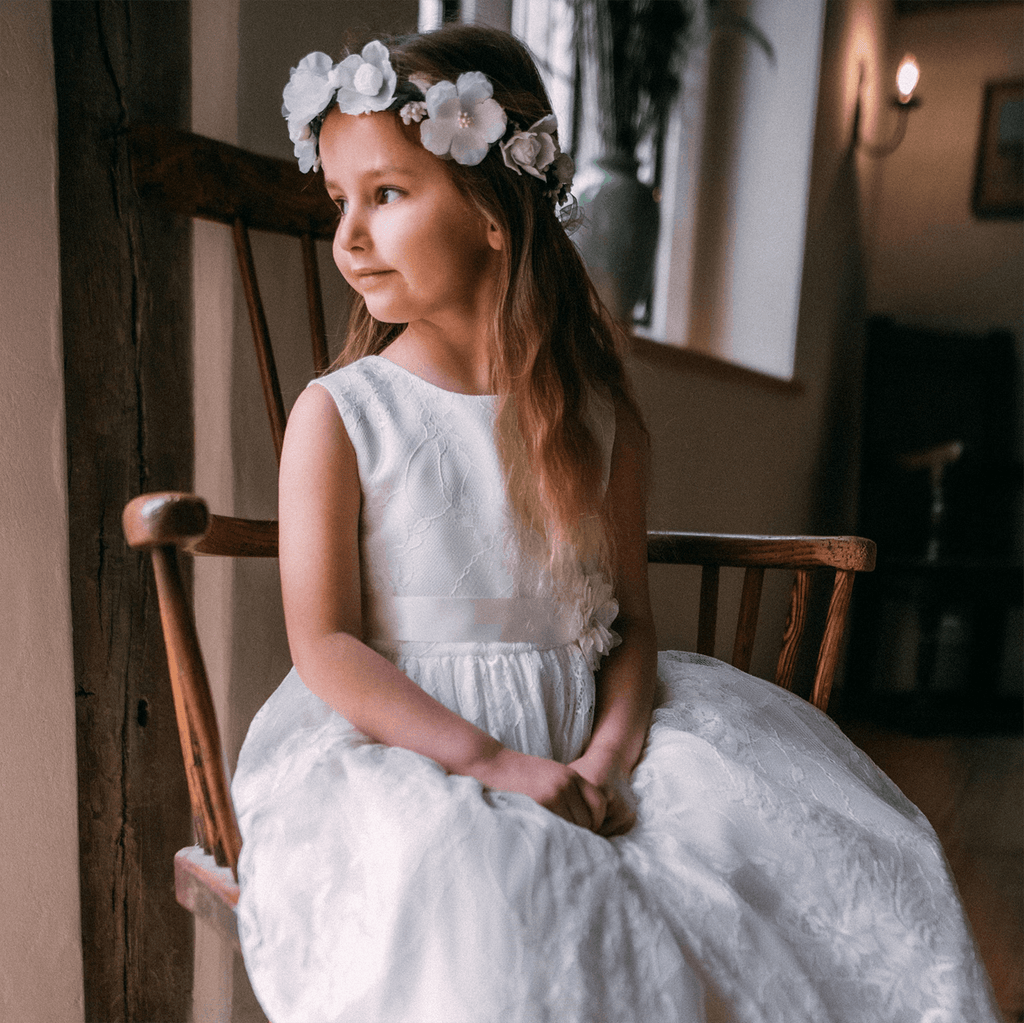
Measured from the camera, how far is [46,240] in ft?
2.92

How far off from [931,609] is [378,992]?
2.63 m

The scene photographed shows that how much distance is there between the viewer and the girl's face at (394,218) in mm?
743

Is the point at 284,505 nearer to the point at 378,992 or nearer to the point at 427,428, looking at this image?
the point at 427,428

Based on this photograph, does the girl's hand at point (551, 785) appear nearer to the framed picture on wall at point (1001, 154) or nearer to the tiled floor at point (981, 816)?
the tiled floor at point (981, 816)

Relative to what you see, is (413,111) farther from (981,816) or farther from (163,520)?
(981,816)

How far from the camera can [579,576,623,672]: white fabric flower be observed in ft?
2.74

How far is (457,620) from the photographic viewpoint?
77 cm

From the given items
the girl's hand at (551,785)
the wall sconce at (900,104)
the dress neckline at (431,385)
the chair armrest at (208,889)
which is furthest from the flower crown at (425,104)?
the wall sconce at (900,104)

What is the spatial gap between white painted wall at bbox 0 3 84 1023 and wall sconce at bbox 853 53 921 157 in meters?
2.84

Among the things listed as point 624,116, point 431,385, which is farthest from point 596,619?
point 624,116

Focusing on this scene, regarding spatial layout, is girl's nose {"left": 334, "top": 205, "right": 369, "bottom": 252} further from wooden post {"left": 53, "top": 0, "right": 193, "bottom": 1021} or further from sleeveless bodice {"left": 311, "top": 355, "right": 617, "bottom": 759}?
wooden post {"left": 53, "top": 0, "right": 193, "bottom": 1021}

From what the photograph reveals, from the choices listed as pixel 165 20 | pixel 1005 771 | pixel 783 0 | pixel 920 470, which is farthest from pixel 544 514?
pixel 920 470

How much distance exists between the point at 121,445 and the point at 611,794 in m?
0.64

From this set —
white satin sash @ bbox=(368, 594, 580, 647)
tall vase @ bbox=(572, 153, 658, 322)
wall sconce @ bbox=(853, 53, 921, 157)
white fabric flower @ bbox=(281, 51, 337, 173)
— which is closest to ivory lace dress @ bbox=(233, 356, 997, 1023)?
white satin sash @ bbox=(368, 594, 580, 647)
